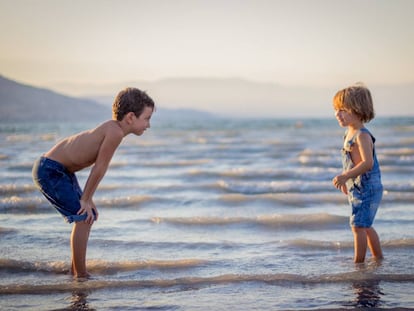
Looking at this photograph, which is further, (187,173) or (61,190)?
(187,173)

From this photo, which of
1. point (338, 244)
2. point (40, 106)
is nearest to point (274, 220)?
point (338, 244)

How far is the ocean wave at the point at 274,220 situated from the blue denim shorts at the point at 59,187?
2.28 m

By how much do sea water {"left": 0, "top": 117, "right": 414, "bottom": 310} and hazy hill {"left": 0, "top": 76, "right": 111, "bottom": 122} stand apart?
82.3 ft

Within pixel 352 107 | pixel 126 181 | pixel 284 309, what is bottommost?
pixel 284 309

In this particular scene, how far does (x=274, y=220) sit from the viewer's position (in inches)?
257

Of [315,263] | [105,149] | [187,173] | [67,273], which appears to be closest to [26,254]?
[67,273]

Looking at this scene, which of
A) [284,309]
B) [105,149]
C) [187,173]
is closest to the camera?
[284,309]

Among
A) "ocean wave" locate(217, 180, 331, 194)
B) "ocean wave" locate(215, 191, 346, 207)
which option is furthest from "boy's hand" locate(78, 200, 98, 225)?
"ocean wave" locate(217, 180, 331, 194)

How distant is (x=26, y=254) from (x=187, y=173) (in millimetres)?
6074

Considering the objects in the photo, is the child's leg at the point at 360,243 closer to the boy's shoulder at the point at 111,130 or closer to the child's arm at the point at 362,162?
the child's arm at the point at 362,162

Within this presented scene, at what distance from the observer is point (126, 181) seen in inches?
398

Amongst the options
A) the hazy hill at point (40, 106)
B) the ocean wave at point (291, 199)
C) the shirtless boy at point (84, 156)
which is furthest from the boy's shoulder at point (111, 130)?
the hazy hill at point (40, 106)

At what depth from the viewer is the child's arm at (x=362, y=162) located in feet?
15.0

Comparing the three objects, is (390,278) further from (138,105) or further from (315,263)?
(138,105)
